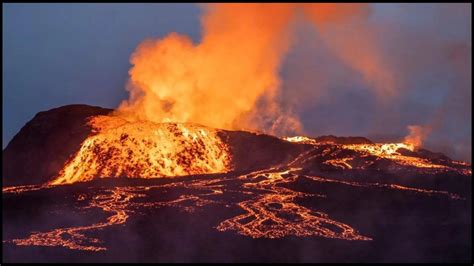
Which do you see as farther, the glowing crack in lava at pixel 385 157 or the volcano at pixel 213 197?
the glowing crack in lava at pixel 385 157

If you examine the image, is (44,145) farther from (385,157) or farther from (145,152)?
(385,157)

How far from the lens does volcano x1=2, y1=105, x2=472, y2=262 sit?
42875 millimetres

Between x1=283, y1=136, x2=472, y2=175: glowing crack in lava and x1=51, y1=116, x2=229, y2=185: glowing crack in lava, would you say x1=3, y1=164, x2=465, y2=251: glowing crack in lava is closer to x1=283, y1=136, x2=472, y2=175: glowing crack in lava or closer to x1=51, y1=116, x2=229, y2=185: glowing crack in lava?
x1=283, y1=136, x2=472, y2=175: glowing crack in lava

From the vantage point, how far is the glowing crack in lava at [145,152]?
2591 inches

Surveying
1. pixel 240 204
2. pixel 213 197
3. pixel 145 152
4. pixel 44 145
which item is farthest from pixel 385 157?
pixel 44 145

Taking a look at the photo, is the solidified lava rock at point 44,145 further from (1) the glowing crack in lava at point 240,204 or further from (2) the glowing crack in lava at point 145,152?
(1) the glowing crack in lava at point 240,204

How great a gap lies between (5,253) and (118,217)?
31.6 ft

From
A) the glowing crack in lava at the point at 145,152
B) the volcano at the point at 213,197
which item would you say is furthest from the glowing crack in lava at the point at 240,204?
the glowing crack in lava at the point at 145,152

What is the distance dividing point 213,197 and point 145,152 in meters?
13.9

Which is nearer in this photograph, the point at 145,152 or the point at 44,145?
the point at 145,152

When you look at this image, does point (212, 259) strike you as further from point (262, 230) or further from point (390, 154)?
point (390, 154)

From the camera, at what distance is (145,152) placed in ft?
222

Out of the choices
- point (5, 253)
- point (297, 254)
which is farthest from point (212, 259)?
point (5, 253)

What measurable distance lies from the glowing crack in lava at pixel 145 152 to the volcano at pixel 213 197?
12 centimetres
